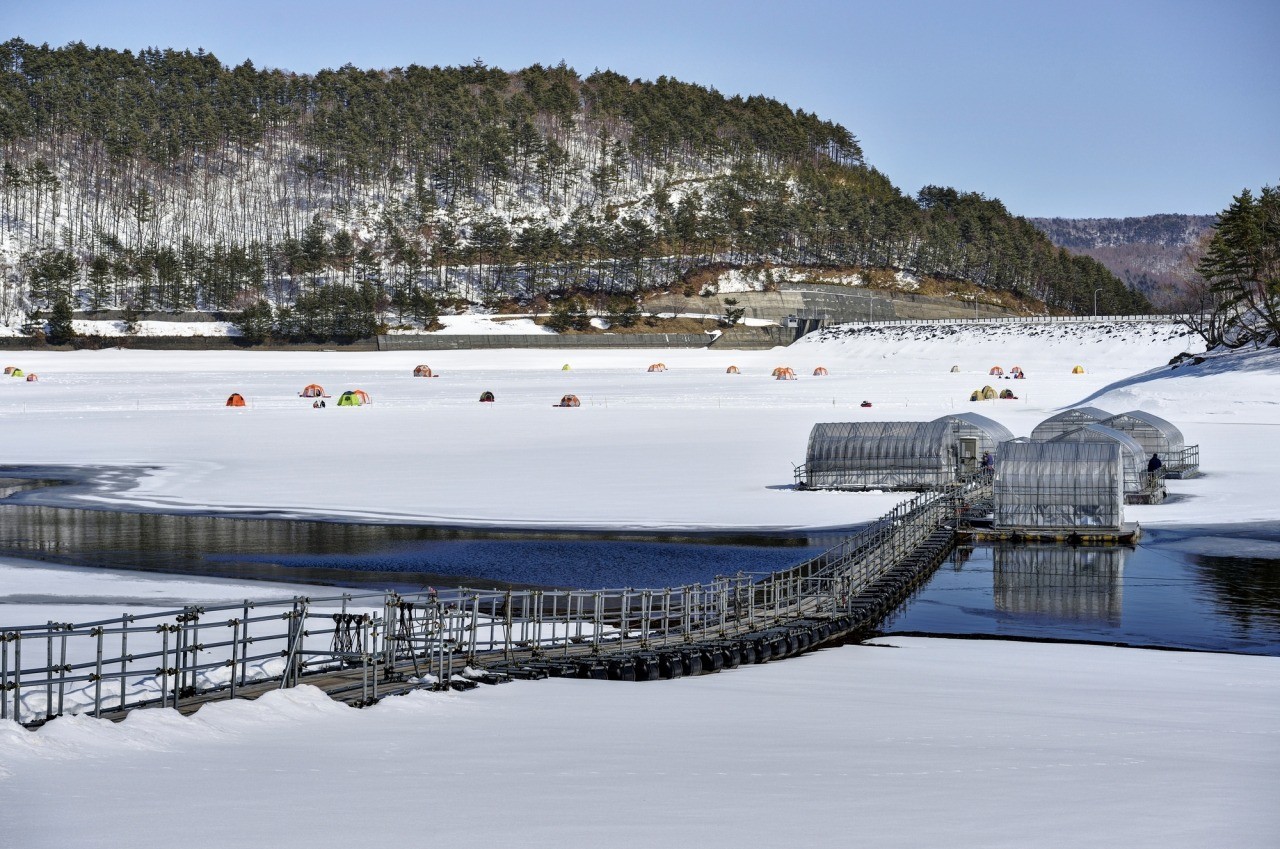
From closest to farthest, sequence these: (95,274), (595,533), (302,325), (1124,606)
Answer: (1124,606), (595,533), (302,325), (95,274)

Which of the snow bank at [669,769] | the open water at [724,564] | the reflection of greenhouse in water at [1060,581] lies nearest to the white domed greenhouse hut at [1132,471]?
the open water at [724,564]

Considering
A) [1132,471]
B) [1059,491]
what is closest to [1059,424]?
[1132,471]

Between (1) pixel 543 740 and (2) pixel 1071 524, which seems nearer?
(1) pixel 543 740

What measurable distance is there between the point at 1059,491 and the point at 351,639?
27.9 m

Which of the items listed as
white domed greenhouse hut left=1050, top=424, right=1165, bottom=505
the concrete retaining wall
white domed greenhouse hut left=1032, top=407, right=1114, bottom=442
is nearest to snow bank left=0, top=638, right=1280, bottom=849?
white domed greenhouse hut left=1050, top=424, right=1165, bottom=505

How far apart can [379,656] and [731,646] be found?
6.86 m

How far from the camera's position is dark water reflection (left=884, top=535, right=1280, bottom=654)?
2961 centimetres

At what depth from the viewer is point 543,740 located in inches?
654

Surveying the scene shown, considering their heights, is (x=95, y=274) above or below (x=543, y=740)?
above

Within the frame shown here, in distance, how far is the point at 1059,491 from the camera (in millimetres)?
44625

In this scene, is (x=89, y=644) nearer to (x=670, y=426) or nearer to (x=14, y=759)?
(x=14, y=759)

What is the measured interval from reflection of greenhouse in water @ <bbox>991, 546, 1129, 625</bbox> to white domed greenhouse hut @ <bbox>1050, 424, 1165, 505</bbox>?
963cm

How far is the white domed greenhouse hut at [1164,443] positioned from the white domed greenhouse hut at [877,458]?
29.7 feet

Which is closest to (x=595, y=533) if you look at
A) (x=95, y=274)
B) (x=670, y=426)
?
(x=670, y=426)
